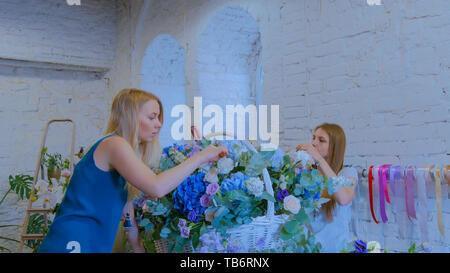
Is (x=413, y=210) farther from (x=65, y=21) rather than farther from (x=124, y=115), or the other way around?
(x=65, y=21)

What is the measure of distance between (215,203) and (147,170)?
0.22m

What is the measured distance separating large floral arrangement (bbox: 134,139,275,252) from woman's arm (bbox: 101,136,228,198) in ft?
0.10

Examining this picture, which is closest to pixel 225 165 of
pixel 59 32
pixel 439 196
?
pixel 439 196

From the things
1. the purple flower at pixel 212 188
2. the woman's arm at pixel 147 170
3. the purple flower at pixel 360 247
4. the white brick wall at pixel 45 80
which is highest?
the white brick wall at pixel 45 80

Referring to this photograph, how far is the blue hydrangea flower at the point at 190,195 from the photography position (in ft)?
3.31

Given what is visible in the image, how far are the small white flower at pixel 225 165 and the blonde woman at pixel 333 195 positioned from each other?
0.56m

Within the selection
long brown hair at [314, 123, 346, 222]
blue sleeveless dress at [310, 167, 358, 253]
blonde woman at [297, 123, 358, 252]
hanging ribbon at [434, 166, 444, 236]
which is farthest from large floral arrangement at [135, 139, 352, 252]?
long brown hair at [314, 123, 346, 222]

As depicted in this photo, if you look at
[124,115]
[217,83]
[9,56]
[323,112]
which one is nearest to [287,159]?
[124,115]

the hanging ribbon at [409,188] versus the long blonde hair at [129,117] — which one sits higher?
the long blonde hair at [129,117]

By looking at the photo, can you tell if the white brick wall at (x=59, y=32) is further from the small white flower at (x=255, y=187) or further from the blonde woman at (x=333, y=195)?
the small white flower at (x=255, y=187)

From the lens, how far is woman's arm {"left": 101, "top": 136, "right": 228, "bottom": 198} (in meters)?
1.02

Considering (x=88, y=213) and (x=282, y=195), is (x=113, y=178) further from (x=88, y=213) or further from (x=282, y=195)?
(x=282, y=195)

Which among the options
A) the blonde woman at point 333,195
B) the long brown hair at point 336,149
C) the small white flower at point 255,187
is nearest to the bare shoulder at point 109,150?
the small white flower at point 255,187

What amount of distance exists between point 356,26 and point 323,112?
0.50m
